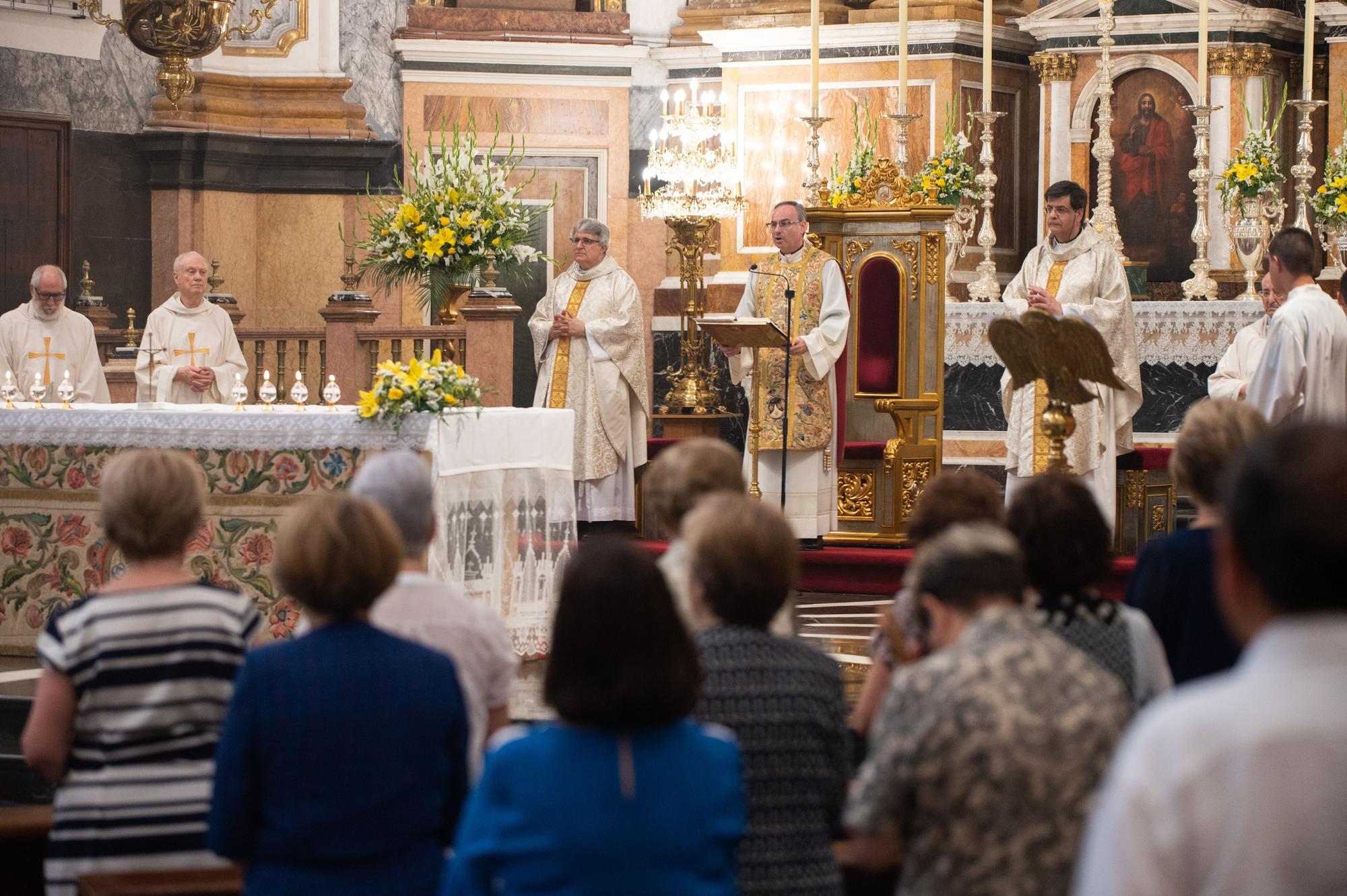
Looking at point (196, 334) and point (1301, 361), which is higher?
point (196, 334)

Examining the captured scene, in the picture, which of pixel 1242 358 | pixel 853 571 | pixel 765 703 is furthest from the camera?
pixel 853 571

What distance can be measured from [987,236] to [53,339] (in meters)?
5.58

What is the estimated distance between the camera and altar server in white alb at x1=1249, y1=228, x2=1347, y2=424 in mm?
6371

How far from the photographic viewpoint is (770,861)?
2799 mm

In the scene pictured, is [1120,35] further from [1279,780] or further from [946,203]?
[1279,780]

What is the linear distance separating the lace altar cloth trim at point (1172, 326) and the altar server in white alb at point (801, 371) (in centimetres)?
145

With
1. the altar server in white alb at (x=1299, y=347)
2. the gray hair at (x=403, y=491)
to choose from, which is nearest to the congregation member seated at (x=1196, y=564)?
the gray hair at (x=403, y=491)

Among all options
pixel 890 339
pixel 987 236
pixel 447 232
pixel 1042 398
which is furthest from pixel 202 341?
pixel 987 236

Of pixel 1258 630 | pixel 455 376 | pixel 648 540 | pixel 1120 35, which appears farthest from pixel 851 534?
pixel 1258 630

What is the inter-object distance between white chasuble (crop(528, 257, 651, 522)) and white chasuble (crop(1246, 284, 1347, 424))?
409cm

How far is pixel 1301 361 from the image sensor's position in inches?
252

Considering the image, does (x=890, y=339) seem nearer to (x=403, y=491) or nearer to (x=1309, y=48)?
(x=1309, y=48)

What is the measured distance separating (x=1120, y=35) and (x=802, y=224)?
12.0 feet

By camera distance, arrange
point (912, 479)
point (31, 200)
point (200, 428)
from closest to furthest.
Answer: point (200, 428) → point (912, 479) → point (31, 200)
